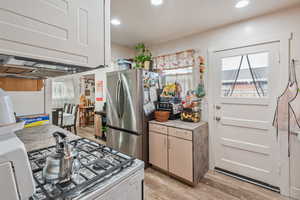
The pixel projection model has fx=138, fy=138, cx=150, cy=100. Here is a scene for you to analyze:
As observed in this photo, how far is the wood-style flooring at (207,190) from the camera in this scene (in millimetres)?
1822

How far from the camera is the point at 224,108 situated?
235cm

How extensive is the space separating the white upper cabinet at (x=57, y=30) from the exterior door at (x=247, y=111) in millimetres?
2173

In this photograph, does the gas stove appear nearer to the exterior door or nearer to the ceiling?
the ceiling

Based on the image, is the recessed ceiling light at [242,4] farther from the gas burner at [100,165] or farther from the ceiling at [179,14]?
the gas burner at [100,165]

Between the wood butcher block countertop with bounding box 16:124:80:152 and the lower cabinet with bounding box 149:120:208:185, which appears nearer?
the wood butcher block countertop with bounding box 16:124:80:152

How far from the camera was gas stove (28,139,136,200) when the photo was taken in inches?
24.3

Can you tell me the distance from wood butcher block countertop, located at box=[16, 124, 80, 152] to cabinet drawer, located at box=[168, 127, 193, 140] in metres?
1.33

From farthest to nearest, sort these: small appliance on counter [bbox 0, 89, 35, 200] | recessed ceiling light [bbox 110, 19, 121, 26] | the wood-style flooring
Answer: recessed ceiling light [bbox 110, 19, 121, 26]
the wood-style flooring
small appliance on counter [bbox 0, 89, 35, 200]

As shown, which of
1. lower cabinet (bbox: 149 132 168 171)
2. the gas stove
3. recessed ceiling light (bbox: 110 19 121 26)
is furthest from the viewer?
lower cabinet (bbox: 149 132 168 171)

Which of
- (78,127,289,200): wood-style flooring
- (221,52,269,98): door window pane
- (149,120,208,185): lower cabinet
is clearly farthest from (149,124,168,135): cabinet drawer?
(221,52,269,98): door window pane

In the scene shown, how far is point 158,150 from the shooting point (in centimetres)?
236

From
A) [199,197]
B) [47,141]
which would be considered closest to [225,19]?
[199,197]

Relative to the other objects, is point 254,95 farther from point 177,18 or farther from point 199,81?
point 177,18

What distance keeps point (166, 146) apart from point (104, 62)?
182 cm
